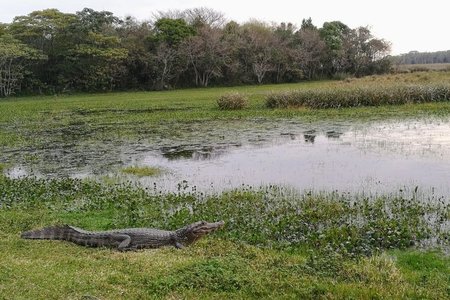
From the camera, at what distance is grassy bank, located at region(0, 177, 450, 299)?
235 inches

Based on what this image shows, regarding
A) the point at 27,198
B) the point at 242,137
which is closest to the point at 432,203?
the point at 27,198

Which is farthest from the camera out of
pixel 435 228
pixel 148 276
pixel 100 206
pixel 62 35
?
pixel 62 35

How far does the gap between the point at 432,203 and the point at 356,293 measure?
5.32 meters

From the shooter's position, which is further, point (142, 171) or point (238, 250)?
point (142, 171)

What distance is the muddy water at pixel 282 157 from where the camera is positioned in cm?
1294

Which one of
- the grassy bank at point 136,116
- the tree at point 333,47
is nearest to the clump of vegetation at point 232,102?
the grassy bank at point 136,116

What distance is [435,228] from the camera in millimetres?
8852

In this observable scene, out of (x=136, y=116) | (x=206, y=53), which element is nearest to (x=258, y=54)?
(x=206, y=53)

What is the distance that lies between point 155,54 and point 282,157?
136 ft

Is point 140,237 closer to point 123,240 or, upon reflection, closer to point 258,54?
point 123,240

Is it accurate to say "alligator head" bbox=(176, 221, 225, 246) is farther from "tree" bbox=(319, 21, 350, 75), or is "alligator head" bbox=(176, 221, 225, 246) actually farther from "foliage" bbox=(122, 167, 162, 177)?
"tree" bbox=(319, 21, 350, 75)

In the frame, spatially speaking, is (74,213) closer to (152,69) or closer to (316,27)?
(152,69)

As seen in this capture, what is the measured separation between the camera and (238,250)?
25.2 ft

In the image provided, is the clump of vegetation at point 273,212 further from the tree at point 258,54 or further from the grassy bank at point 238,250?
the tree at point 258,54
